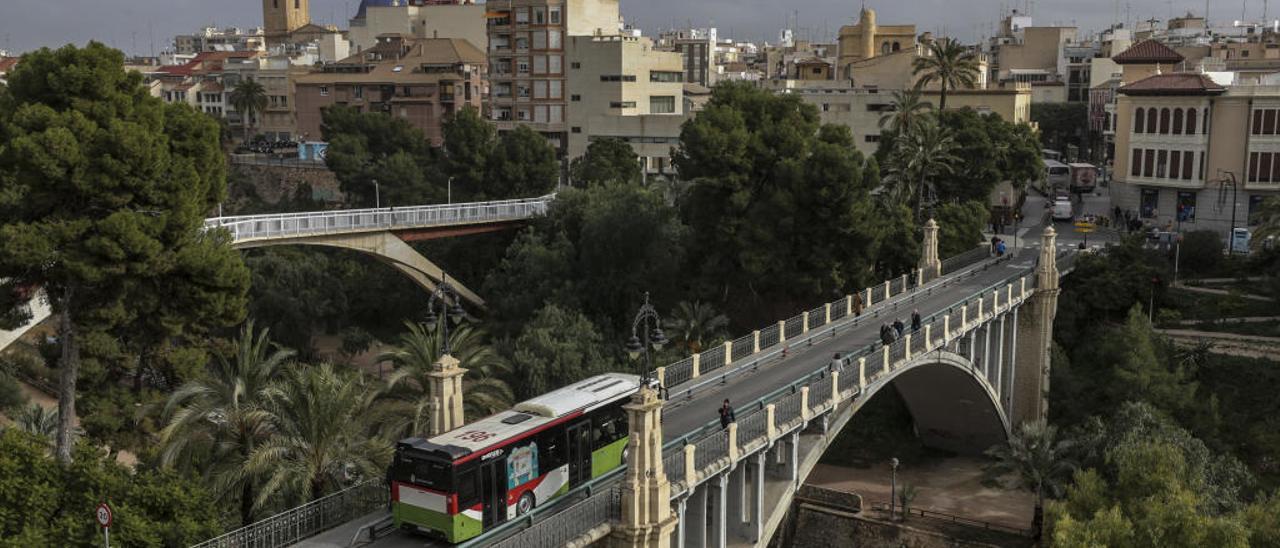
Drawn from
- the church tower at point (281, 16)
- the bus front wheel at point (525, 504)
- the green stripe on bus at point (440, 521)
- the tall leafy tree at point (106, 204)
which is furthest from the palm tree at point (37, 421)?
the church tower at point (281, 16)

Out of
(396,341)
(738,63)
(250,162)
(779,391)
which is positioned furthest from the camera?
(738,63)

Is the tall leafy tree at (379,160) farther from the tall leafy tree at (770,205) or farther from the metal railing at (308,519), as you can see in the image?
the metal railing at (308,519)

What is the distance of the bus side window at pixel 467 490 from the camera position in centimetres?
2169

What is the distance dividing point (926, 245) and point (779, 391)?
24540mm

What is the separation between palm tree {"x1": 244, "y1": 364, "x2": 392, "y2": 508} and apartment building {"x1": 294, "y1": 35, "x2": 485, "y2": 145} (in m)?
72.6

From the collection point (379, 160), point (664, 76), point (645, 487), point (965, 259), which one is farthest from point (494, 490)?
point (664, 76)

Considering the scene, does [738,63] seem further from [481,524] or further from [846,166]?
[481,524]

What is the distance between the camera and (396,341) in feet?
210

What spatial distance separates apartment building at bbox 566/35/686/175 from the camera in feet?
282

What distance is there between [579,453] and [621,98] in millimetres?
64706

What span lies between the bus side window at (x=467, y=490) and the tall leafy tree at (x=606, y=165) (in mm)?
51173

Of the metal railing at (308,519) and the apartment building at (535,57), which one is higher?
the apartment building at (535,57)

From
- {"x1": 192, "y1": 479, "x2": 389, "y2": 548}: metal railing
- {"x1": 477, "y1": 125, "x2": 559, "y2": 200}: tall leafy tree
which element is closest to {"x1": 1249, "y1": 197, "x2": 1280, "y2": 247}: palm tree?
{"x1": 477, "y1": 125, "x2": 559, "y2": 200}: tall leafy tree

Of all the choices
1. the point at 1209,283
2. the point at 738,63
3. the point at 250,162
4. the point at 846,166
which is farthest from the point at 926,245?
the point at 738,63
